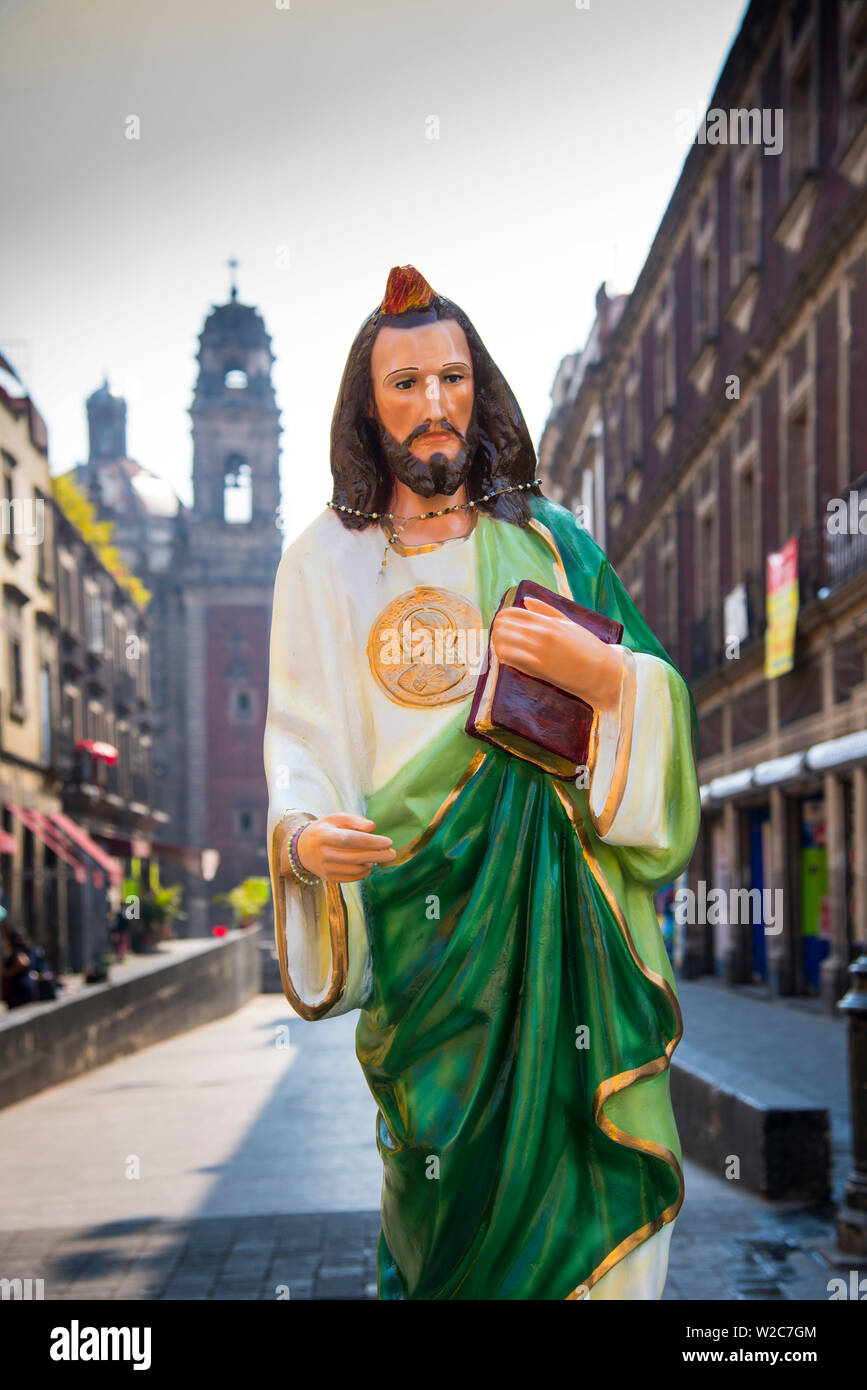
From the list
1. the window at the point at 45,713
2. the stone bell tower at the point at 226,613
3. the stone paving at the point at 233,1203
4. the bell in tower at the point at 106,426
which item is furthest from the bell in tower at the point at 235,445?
the stone paving at the point at 233,1203

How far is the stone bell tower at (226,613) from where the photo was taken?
212ft

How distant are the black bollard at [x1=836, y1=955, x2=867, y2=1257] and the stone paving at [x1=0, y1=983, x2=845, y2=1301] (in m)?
0.16

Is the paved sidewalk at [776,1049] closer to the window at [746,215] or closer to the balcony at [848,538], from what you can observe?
the balcony at [848,538]

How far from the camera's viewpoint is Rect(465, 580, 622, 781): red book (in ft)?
8.91

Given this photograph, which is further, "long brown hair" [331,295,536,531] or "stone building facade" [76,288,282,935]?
"stone building facade" [76,288,282,935]

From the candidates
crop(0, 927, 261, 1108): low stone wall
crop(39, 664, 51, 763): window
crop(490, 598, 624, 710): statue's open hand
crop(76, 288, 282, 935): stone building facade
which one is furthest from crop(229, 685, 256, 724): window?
crop(490, 598, 624, 710): statue's open hand

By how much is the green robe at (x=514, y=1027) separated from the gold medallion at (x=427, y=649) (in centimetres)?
8

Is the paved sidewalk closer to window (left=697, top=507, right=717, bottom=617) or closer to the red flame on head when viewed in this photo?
the red flame on head

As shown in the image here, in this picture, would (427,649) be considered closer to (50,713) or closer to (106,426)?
(50,713)

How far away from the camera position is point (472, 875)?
2.82 m

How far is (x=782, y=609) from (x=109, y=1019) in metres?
9.73

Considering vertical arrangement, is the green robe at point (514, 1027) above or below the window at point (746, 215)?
below
